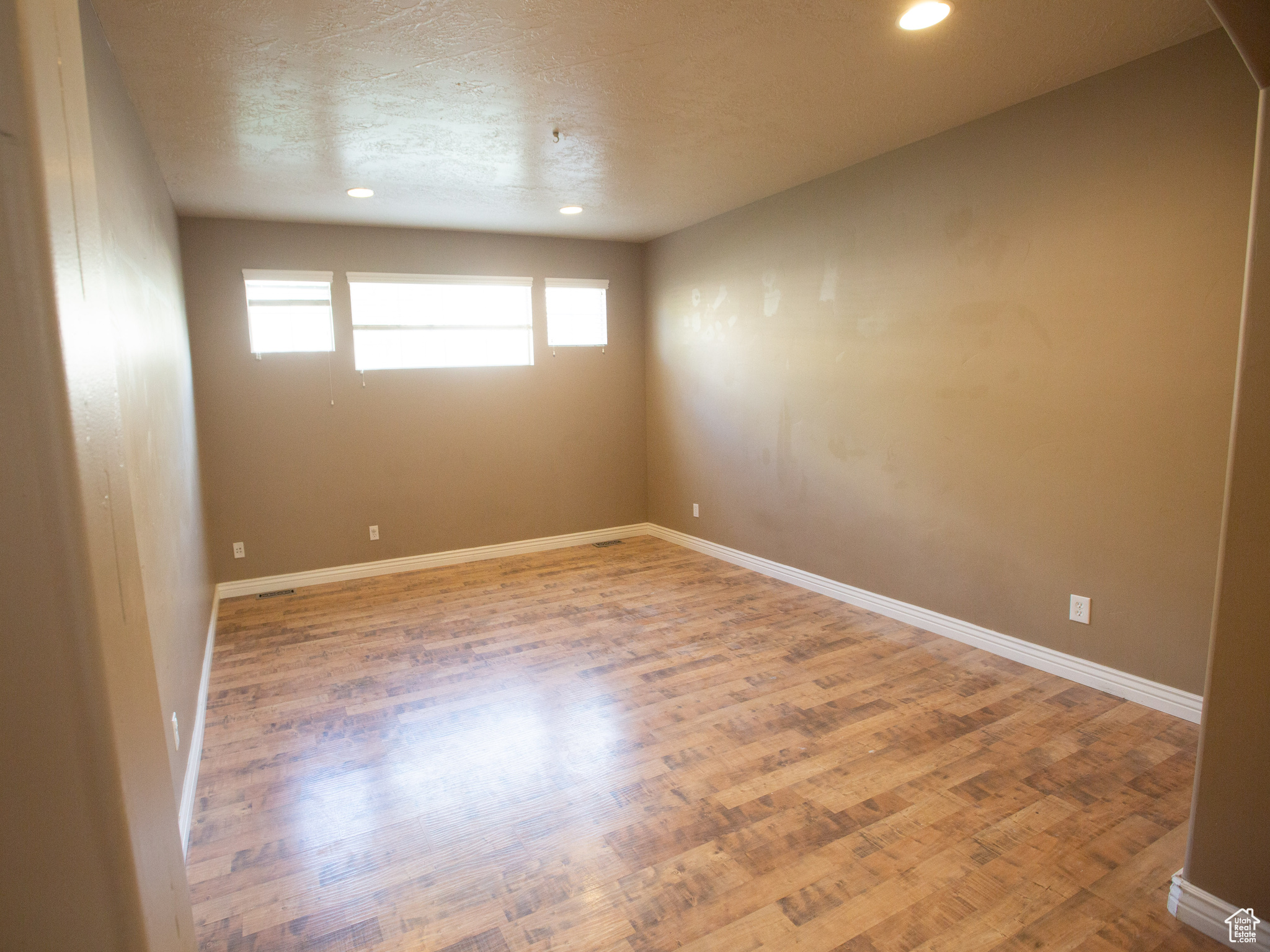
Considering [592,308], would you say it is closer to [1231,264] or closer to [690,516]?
[690,516]

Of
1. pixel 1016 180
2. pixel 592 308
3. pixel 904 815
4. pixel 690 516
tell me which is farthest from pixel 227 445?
pixel 1016 180

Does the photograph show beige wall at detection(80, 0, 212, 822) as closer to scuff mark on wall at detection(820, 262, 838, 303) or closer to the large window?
the large window

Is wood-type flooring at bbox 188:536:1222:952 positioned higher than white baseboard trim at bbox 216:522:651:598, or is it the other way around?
white baseboard trim at bbox 216:522:651:598

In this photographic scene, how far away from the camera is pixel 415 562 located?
16.8 ft

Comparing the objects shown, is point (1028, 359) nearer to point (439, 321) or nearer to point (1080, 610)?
point (1080, 610)

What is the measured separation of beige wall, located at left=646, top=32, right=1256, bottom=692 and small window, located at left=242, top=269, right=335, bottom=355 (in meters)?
2.98

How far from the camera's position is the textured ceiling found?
2088 mm

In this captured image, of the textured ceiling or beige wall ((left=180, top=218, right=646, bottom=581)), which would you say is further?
beige wall ((left=180, top=218, right=646, bottom=581))

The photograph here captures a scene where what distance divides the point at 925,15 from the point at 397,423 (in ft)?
13.4

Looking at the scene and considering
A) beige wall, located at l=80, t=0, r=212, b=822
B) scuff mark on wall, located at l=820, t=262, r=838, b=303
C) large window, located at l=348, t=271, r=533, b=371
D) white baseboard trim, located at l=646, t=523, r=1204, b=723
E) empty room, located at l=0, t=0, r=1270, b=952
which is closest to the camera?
empty room, located at l=0, t=0, r=1270, b=952

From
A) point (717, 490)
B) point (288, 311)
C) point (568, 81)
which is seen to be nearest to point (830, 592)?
point (717, 490)

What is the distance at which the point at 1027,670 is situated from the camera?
3098 mm

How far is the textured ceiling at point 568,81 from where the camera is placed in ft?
6.85

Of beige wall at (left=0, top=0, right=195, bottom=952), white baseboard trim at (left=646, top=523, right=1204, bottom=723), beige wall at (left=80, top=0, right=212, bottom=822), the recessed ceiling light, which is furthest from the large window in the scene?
beige wall at (left=0, top=0, right=195, bottom=952)
